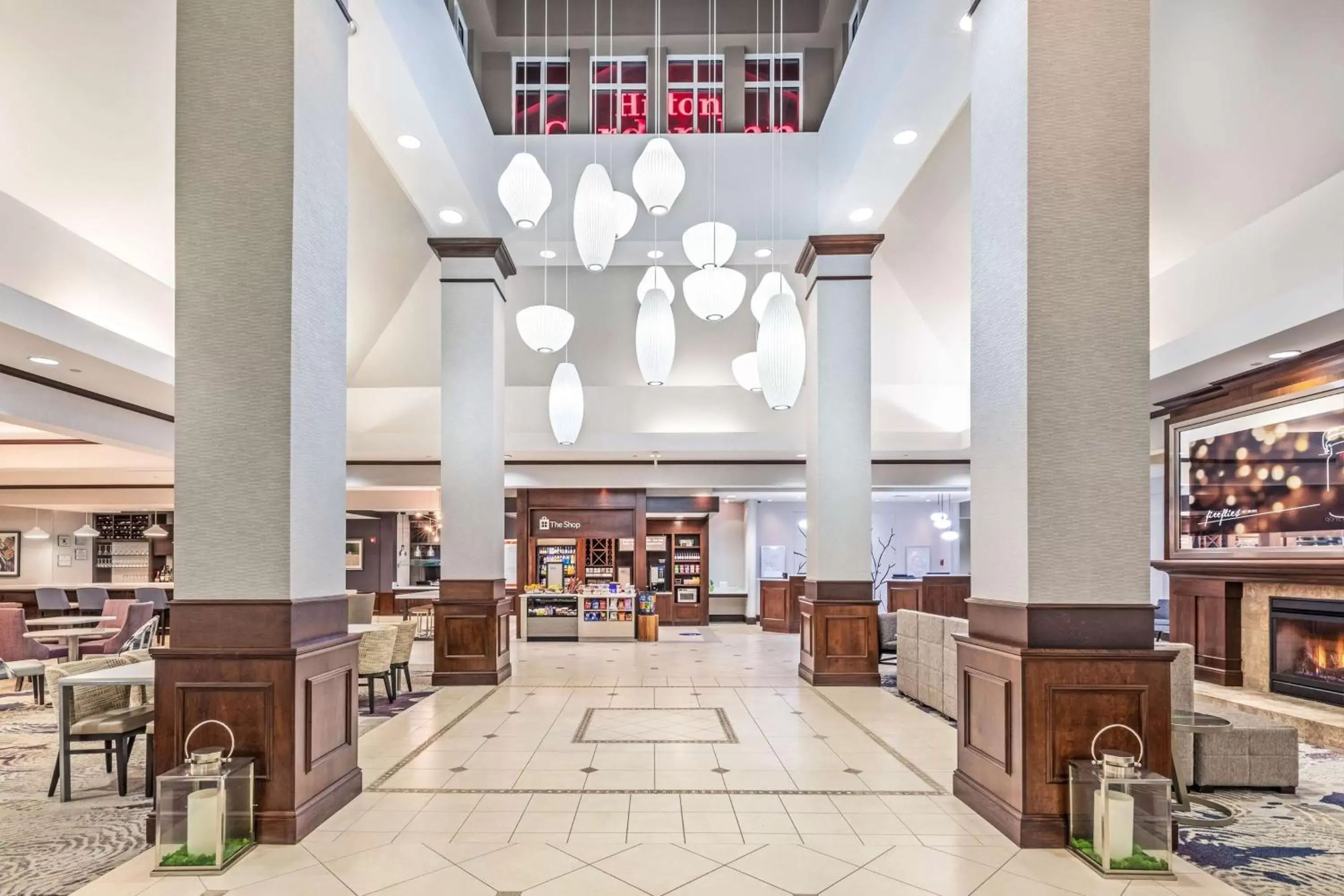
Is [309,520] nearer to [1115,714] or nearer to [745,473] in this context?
[1115,714]

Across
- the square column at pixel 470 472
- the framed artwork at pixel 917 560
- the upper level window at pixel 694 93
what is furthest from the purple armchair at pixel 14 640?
the framed artwork at pixel 917 560

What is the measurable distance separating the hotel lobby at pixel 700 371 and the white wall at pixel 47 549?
299 inches

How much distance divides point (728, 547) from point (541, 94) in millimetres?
12208

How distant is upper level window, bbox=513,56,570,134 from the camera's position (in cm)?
880

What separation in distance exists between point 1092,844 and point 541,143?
7671mm

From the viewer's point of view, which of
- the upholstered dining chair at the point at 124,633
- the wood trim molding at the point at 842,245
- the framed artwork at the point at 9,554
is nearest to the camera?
the wood trim molding at the point at 842,245

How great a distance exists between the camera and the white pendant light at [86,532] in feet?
59.5

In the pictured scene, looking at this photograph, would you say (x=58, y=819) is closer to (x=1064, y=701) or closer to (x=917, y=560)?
(x=1064, y=701)

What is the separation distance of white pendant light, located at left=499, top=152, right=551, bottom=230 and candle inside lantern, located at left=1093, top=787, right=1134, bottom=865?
4797 millimetres

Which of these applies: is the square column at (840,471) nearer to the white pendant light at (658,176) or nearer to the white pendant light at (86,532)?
the white pendant light at (658,176)

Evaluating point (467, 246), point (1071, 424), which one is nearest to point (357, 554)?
point (467, 246)

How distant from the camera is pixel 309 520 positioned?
4.13 m

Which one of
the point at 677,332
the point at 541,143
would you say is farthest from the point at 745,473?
the point at 541,143

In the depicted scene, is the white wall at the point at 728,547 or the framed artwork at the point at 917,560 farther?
the framed artwork at the point at 917,560
